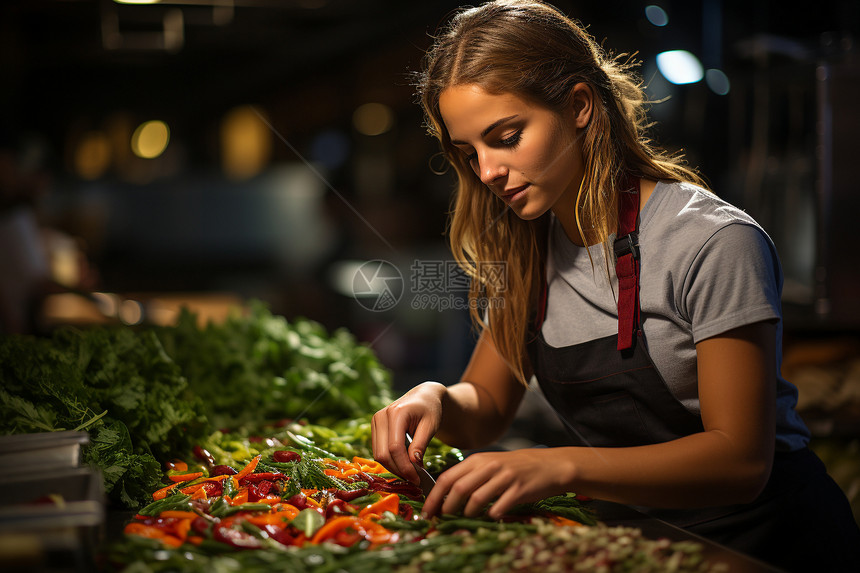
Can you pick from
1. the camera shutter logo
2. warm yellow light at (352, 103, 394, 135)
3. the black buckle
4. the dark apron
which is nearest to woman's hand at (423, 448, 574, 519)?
the dark apron

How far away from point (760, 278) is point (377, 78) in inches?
175

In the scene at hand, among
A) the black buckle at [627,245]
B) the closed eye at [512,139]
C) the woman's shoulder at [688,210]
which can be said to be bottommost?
the black buckle at [627,245]

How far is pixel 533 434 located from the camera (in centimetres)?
246

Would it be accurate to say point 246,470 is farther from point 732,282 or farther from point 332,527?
point 732,282

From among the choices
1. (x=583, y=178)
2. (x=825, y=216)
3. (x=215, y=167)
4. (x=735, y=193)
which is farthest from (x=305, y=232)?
(x=583, y=178)

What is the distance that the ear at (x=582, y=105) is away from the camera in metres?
1.28

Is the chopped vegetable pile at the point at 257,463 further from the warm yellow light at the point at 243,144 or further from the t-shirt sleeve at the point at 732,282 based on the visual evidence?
the warm yellow light at the point at 243,144

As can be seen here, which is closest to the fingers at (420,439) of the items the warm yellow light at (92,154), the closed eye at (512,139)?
the closed eye at (512,139)

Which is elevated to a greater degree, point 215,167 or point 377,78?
point 377,78

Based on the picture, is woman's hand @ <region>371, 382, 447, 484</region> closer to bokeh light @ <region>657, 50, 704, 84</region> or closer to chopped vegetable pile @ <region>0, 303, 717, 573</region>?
chopped vegetable pile @ <region>0, 303, 717, 573</region>

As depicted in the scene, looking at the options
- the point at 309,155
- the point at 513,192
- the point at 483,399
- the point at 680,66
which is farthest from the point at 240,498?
the point at 309,155

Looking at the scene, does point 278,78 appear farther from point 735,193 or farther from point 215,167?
point 735,193

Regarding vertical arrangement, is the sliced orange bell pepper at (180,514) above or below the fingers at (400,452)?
below

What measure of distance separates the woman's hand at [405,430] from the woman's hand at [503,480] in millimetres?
163
